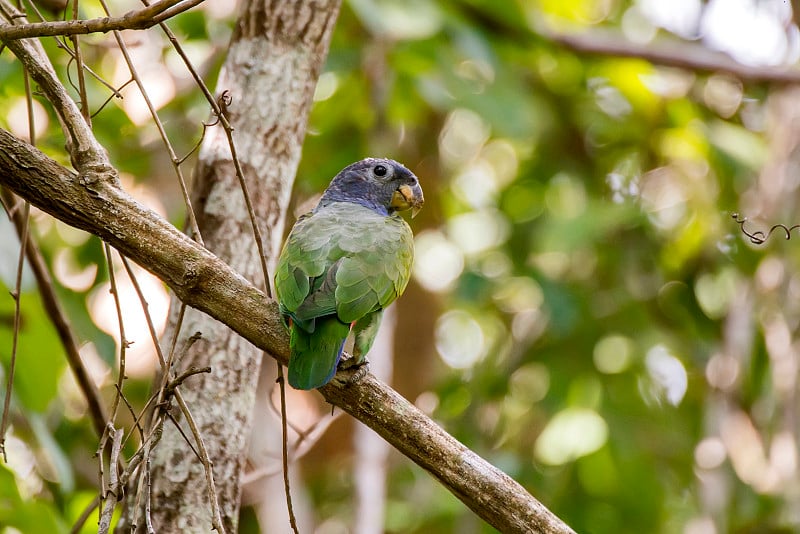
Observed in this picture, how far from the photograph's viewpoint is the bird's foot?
2.35 metres

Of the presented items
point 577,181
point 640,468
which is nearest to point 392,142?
point 577,181

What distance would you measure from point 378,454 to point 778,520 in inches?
89.0

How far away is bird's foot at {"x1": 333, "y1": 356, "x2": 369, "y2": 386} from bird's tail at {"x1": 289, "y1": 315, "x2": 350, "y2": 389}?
0.03 m

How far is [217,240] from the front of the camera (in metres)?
2.98

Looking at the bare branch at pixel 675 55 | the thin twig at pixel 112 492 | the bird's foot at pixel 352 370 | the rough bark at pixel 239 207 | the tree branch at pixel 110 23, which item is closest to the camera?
the tree branch at pixel 110 23

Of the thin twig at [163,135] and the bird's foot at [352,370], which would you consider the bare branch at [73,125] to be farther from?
the bird's foot at [352,370]

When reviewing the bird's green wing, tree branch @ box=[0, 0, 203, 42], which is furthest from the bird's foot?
tree branch @ box=[0, 0, 203, 42]

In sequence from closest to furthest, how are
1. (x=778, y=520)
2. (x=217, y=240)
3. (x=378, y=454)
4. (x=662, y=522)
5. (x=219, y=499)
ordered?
(x=219, y=499) < (x=217, y=240) < (x=378, y=454) < (x=778, y=520) < (x=662, y=522)

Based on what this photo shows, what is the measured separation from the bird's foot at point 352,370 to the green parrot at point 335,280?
14 millimetres

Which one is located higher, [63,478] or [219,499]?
[219,499]

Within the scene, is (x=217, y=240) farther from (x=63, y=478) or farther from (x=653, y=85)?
(x=653, y=85)

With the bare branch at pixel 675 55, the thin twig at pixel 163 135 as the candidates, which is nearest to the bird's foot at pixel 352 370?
the thin twig at pixel 163 135

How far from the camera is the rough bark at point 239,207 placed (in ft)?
9.14

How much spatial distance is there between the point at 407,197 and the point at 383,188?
12 centimetres
